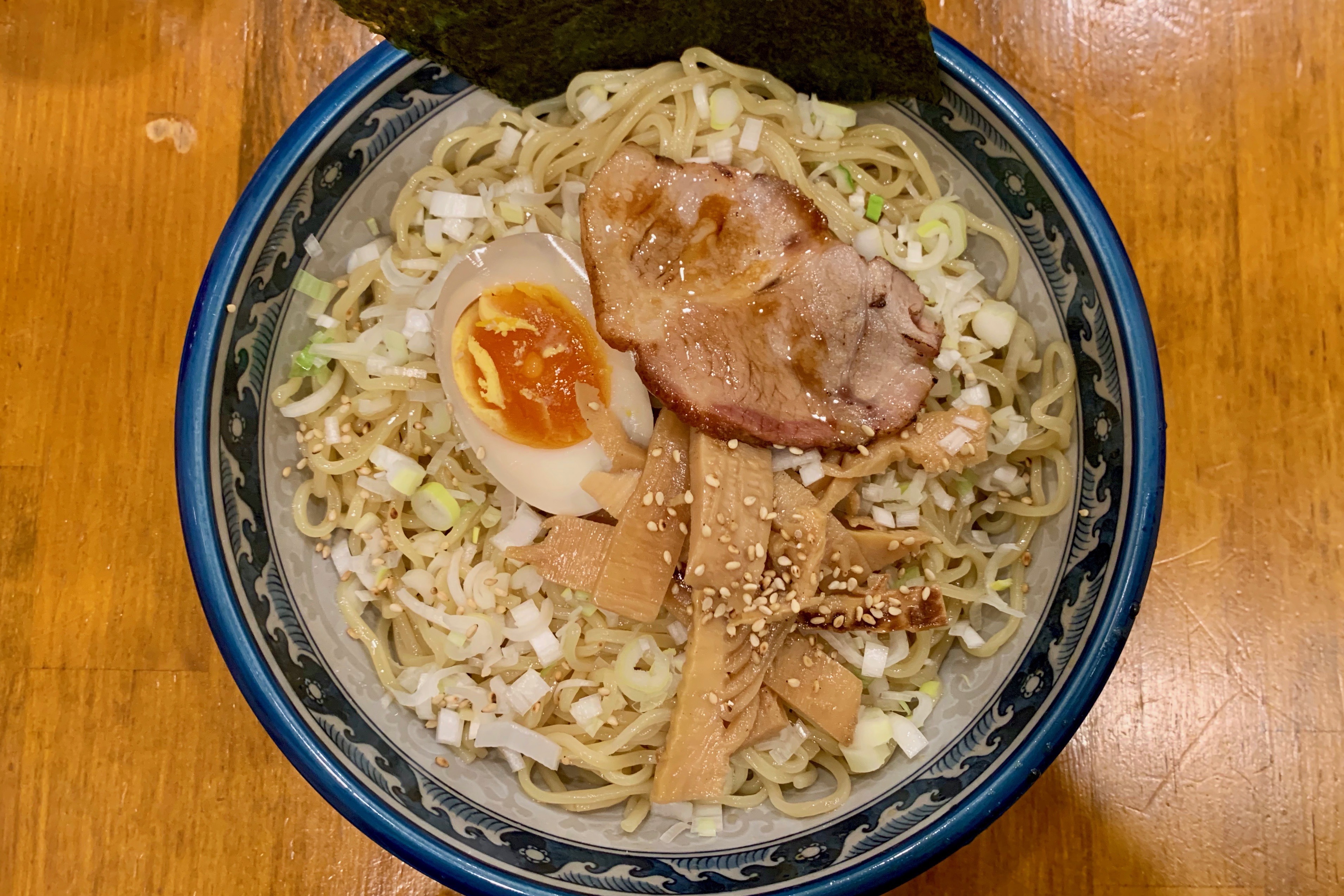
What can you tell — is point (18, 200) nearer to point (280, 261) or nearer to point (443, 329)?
point (280, 261)

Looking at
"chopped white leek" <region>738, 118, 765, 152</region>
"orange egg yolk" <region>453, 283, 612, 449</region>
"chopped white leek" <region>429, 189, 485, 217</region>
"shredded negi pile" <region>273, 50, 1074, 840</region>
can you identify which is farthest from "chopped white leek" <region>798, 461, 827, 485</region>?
"chopped white leek" <region>429, 189, 485, 217</region>

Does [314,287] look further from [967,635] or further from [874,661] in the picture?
[967,635]

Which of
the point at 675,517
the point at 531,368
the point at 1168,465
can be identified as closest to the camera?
the point at 675,517

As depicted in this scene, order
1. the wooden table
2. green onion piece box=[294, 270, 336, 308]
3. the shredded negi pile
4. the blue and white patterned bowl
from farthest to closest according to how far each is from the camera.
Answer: the wooden table
green onion piece box=[294, 270, 336, 308]
the shredded negi pile
the blue and white patterned bowl

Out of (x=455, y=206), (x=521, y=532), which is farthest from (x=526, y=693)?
(x=455, y=206)

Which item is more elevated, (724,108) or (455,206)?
(724,108)

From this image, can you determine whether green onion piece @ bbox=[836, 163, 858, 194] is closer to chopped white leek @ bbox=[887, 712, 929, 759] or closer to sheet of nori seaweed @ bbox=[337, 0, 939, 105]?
sheet of nori seaweed @ bbox=[337, 0, 939, 105]
